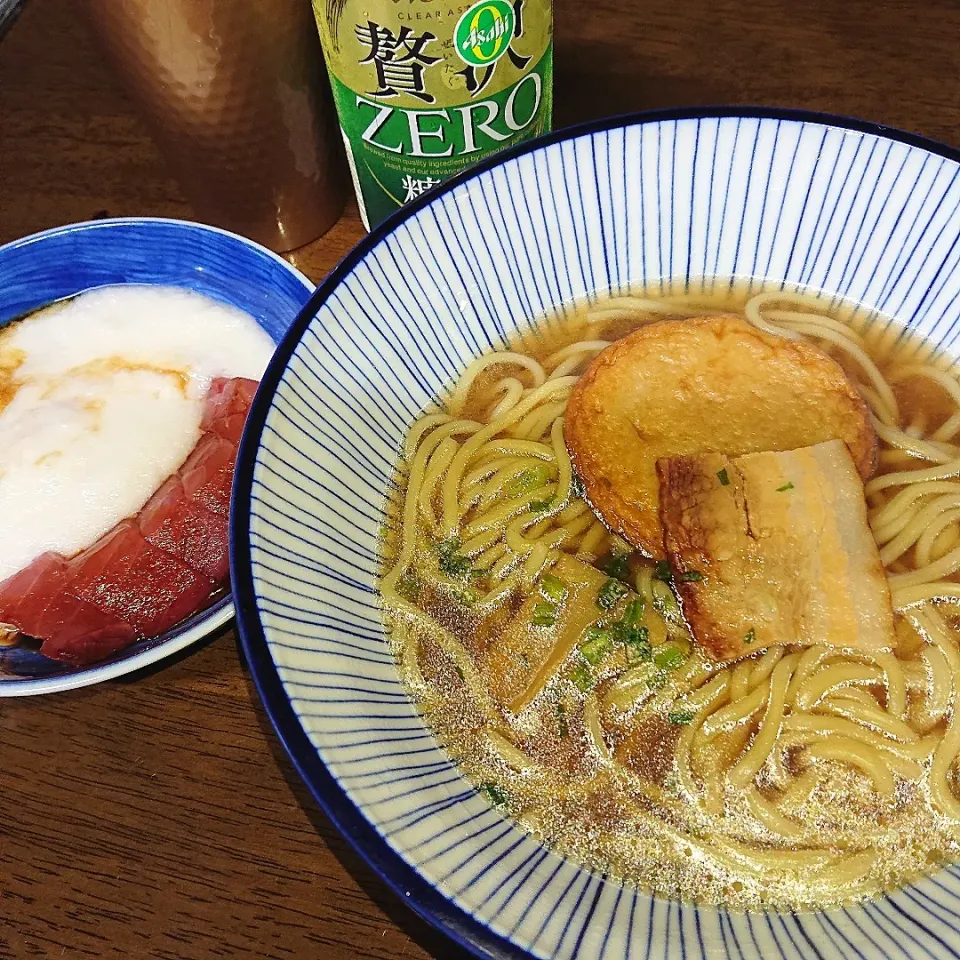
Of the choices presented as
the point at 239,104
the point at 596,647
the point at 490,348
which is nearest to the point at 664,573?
the point at 596,647

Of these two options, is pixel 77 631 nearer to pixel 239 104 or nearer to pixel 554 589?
pixel 554 589

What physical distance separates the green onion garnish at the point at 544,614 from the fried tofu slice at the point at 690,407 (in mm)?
193

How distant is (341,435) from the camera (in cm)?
144

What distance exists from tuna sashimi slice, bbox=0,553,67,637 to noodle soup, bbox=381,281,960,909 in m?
0.60

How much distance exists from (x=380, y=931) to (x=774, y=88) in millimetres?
2110

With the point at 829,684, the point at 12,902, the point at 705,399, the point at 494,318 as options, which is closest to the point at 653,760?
the point at 829,684

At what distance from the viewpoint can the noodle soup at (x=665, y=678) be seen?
48.3 inches

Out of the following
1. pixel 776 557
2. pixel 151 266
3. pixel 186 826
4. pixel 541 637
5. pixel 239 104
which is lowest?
pixel 186 826

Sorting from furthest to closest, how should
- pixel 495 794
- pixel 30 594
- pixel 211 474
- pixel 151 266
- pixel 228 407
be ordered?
1. pixel 151 266
2. pixel 228 407
3. pixel 211 474
4. pixel 30 594
5. pixel 495 794

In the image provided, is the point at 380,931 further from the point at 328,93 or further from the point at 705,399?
the point at 328,93

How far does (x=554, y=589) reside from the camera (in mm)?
1447

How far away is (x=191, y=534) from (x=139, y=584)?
0.12 metres

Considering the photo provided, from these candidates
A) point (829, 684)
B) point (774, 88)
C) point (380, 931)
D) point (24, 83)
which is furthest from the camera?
point (24, 83)

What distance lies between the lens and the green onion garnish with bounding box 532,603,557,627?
4.66 feet
